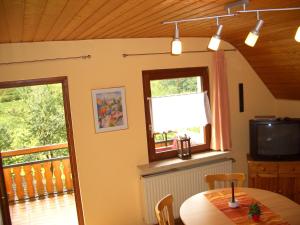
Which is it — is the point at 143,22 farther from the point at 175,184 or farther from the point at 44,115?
the point at 44,115

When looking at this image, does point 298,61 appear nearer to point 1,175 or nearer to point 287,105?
point 287,105

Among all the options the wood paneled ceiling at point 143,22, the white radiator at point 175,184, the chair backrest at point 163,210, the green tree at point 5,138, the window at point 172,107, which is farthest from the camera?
the green tree at point 5,138

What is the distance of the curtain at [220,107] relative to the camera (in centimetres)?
372

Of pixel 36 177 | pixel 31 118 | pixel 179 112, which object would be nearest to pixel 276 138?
pixel 179 112

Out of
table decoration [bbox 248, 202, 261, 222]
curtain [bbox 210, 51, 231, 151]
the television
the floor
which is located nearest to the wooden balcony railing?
the floor

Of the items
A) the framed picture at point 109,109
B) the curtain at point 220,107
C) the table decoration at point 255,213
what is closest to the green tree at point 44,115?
the framed picture at point 109,109

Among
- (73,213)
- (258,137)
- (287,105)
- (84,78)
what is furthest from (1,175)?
(287,105)

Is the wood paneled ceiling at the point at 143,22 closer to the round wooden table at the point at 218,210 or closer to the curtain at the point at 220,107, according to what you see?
the curtain at the point at 220,107

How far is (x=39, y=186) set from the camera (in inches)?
193

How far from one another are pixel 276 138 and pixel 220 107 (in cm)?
84

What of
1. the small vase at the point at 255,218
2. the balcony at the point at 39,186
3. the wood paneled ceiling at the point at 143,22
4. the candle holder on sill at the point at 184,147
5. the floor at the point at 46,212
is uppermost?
the wood paneled ceiling at the point at 143,22

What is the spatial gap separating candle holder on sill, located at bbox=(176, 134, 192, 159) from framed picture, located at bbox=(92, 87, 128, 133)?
2.58 feet

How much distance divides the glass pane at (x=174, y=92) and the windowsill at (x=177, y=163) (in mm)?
226

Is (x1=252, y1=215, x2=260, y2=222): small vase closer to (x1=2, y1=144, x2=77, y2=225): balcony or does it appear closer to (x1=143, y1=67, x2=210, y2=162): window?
(x1=143, y1=67, x2=210, y2=162): window
